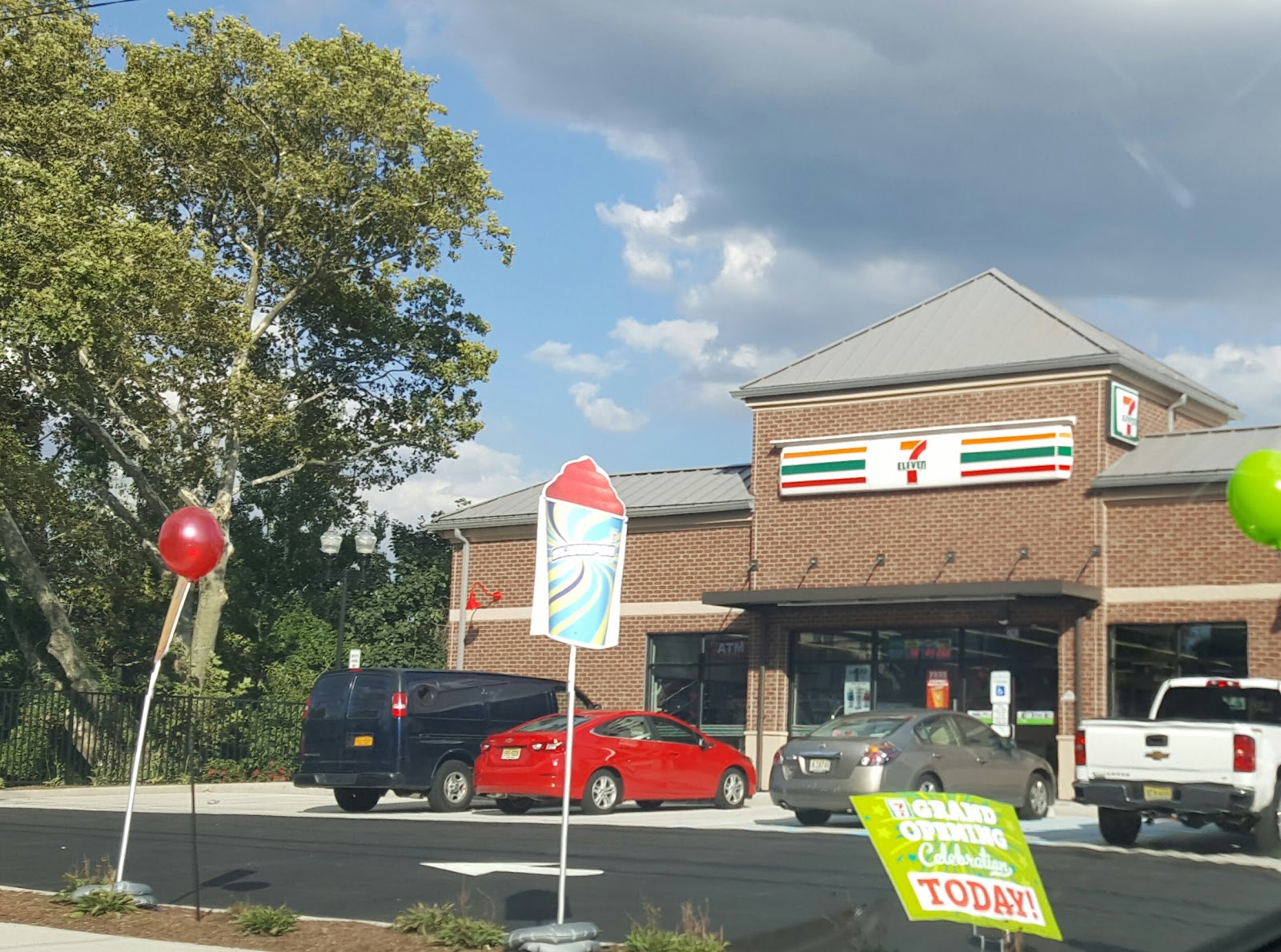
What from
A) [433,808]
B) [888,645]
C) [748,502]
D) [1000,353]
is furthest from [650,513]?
[433,808]

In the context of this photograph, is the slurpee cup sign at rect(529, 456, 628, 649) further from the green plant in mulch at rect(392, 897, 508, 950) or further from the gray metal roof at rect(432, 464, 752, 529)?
the gray metal roof at rect(432, 464, 752, 529)

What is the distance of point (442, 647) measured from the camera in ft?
120

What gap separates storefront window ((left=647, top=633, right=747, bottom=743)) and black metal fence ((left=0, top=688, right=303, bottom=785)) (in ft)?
24.9

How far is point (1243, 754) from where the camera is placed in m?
14.8

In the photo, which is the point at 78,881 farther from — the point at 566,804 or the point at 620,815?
the point at 620,815

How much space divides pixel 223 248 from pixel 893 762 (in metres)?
23.4

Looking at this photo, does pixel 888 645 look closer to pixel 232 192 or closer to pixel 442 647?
pixel 442 647

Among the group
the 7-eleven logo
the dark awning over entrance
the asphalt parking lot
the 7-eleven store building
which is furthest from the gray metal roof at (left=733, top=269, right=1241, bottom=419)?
the asphalt parking lot

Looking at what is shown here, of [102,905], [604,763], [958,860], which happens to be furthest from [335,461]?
[958,860]

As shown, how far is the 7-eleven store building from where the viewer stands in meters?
24.0

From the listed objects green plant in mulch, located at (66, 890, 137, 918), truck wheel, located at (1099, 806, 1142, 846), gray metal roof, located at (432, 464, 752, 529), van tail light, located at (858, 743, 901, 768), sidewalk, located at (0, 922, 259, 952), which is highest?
gray metal roof, located at (432, 464, 752, 529)

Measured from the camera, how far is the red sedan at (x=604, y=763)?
19.9 metres

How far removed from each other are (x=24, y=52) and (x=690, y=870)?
24114 millimetres

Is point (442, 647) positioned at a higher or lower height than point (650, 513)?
lower
